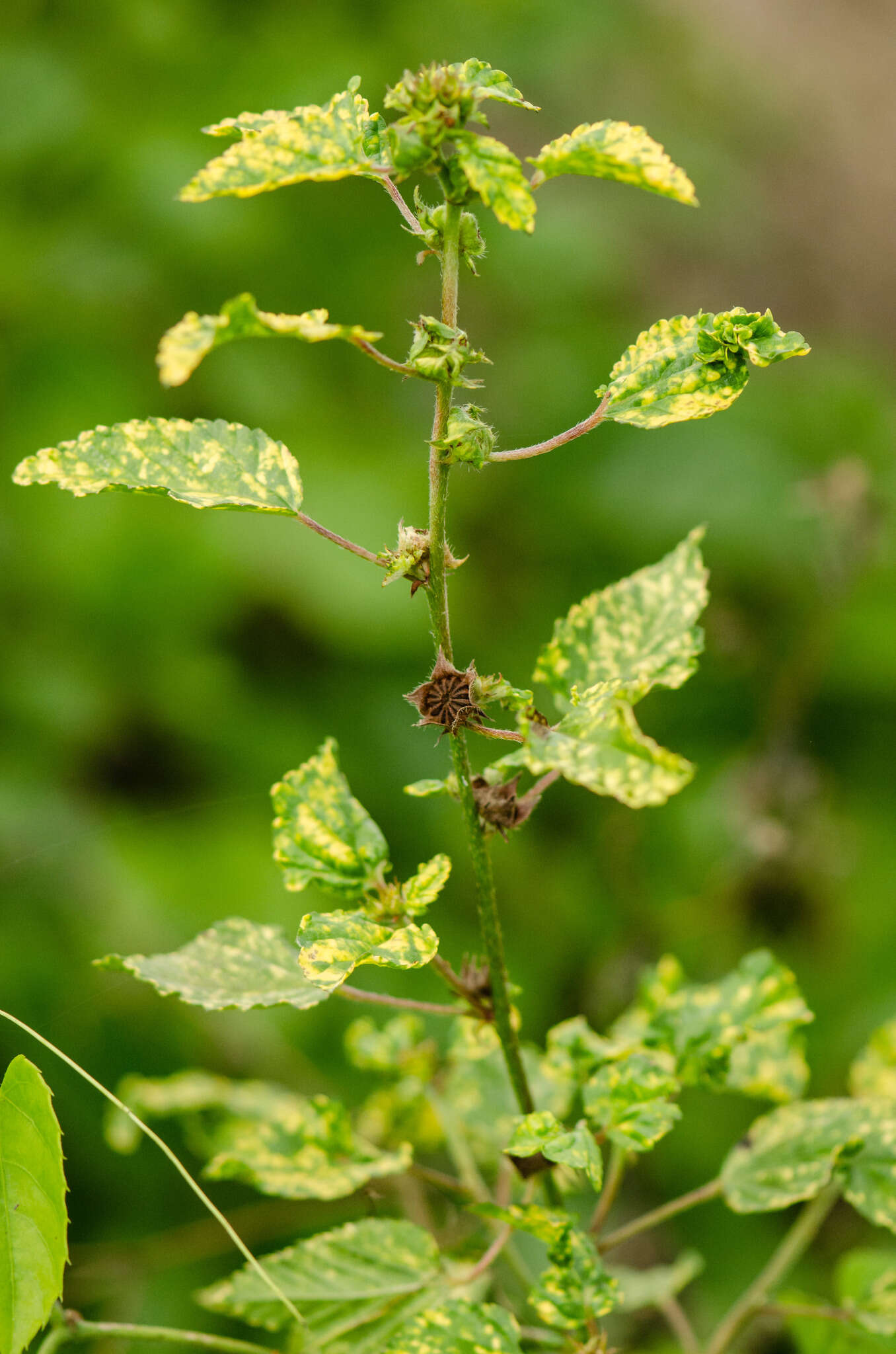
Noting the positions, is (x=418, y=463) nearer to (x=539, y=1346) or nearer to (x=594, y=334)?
(x=594, y=334)

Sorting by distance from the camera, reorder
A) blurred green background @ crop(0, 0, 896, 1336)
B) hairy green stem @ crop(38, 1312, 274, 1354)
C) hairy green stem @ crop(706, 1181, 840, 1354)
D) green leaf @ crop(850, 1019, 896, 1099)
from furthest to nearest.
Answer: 1. blurred green background @ crop(0, 0, 896, 1336)
2. green leaf @ crop(850, 1019, 896, 1099)
3. hairy green stem @ crop(706, 1181, 840, 1354)
4. hairy green stem @ crop(38, 1312, 274, 1354)

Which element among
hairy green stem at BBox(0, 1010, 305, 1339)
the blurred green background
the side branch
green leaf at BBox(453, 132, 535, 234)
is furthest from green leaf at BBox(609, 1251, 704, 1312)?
green leaf at BBox(453, 132, 535, 234)

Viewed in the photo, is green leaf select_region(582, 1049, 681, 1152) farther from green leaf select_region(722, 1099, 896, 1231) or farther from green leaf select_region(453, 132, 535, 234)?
green leaf select_region(453, 132, 535, 234)

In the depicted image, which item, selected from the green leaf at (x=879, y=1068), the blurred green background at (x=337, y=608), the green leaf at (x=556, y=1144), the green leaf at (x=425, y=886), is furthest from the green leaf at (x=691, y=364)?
the blurred green background at (x=337, y=608)

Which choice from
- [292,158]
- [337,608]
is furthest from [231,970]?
[337,608]

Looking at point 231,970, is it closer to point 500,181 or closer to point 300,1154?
point 300,1154
